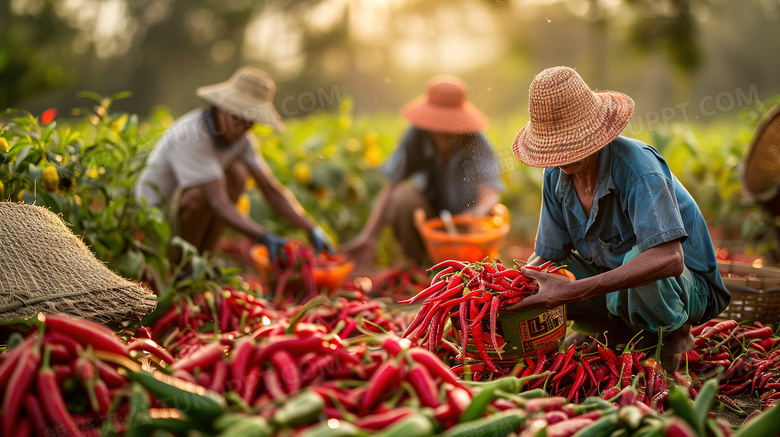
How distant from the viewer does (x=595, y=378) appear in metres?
2.42

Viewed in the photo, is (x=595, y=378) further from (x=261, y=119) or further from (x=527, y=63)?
(x=527, y=63)

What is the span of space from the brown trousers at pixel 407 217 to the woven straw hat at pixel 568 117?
8.51 ft

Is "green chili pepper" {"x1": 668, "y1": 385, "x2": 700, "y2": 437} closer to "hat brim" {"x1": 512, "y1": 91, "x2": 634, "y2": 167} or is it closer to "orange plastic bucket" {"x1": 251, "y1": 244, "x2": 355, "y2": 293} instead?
"hat brim" {"x1": 512, "y1": 91, "x2": 634, "y2": 167}

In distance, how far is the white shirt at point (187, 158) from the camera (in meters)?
4.05

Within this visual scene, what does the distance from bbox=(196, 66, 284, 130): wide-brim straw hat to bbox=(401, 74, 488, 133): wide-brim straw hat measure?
1.15 m

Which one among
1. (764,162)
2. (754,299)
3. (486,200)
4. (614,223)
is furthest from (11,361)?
(764,162)

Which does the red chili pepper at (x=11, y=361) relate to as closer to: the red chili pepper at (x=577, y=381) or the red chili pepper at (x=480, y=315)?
the red chili pepper at (x=480, y=315)

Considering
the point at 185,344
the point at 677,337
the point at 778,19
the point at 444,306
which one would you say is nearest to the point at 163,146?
the point at 185,344

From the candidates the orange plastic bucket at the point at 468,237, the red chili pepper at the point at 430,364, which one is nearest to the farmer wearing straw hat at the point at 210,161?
the orange plastic bucket at the point at 468,237

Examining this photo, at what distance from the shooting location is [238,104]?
162 inches

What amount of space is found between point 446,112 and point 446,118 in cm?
6

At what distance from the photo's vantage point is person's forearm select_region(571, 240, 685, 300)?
228 centimetres

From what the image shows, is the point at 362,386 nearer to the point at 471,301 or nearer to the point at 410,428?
the point at 410,428

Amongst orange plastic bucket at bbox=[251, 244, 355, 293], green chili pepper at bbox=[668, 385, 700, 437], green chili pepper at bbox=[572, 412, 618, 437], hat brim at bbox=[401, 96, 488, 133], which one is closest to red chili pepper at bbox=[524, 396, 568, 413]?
green chili pepper at bbox=[572, 412, 618, 437]
